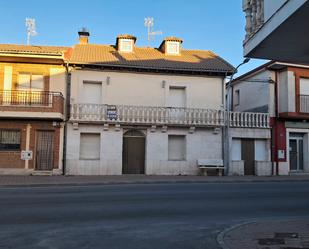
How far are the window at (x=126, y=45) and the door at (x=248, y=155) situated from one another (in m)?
9.82

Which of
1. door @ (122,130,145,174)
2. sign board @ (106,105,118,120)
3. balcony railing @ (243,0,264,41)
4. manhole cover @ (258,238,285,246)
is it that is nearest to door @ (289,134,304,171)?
door @ (122,130,145,174)

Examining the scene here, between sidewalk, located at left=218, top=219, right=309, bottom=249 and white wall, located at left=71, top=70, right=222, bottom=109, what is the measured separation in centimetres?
1748

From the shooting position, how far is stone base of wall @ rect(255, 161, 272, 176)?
86.8 feet

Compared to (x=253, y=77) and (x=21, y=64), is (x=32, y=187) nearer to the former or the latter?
(x=21, y=64)

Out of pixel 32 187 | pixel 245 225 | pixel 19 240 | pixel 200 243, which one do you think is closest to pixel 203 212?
pixel 245 225

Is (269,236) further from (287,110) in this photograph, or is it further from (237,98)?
(237,98)

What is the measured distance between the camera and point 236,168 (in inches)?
1029

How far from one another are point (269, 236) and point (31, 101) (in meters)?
18.9

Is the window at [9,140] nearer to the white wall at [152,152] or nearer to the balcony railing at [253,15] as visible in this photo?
the white wall at [152,152]

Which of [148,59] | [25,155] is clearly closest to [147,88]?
[148,59]

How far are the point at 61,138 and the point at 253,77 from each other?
1426 centimetres

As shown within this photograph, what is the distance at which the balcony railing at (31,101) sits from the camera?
75.7ft

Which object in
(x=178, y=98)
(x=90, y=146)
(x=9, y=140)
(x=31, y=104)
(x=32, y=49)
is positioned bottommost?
(x=90, y=146)

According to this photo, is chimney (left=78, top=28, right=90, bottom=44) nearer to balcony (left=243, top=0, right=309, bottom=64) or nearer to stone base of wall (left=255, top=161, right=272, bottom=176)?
stone base of wall (left=255, top=161, right=272, bottom=176)
